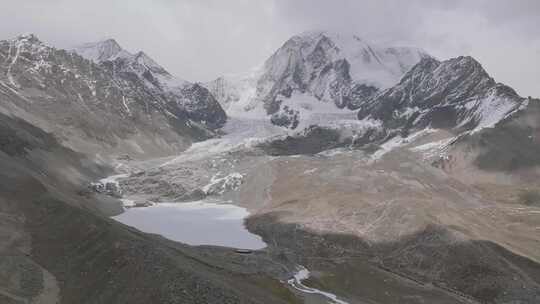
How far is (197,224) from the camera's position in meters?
166

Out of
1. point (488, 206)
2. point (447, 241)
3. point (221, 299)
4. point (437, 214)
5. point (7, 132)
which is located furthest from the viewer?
point (488, 206)

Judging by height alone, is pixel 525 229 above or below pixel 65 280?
above

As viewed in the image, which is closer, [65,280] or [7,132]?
[65,280]

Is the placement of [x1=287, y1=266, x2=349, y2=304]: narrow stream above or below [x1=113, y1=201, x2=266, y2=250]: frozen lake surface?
below

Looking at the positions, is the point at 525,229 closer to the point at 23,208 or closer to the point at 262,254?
the point at 262,254

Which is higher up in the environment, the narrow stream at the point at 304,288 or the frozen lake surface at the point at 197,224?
the frozen lake surface at the point at 197,224

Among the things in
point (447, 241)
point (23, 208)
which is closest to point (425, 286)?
point (447, 241)

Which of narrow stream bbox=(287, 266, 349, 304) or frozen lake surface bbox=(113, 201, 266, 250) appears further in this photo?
frozen lake surface bbox=(113, 201, 266, 250)

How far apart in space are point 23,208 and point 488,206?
146 meters

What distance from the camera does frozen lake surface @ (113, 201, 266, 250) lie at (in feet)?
456

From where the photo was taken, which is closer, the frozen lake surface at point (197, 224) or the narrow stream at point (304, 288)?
the narrow stream at point (304, 288)

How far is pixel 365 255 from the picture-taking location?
426 feet

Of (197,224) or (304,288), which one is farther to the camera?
(197,224)

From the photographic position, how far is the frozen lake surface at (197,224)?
456 feet
